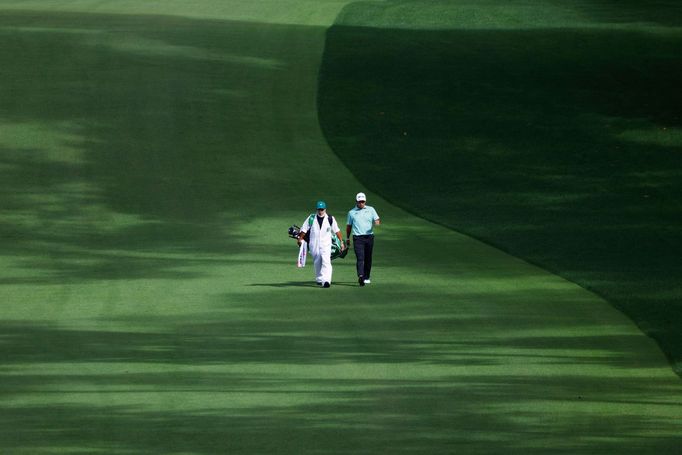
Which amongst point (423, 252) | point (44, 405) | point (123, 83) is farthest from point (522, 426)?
point (123, 83)

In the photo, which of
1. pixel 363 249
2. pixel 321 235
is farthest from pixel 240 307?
pixel 363 249

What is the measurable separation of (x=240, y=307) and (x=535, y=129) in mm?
19937

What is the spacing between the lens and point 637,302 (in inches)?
973

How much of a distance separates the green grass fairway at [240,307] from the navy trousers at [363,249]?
436 millimetres

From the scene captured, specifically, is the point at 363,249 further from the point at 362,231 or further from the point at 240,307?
the point at 240,307

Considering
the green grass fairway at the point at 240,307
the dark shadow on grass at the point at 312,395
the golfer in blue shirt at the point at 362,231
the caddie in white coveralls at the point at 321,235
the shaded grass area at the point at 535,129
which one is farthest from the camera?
the shaded grass area at the point at 535,129

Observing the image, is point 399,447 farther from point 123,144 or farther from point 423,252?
point 123,144

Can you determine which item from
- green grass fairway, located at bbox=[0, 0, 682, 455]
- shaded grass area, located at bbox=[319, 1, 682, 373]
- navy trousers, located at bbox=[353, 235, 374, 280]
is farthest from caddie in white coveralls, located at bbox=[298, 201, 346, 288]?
shaded grass area, located at bbox=[319, 1, 682, 373]

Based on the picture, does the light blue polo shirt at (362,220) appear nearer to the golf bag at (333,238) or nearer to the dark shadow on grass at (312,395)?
the golf bag at (333,238)

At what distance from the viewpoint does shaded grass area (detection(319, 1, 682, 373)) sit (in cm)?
3025

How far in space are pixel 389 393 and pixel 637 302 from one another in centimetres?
811

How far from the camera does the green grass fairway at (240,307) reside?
16.5m

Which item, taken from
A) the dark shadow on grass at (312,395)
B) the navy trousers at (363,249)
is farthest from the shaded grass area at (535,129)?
the navy trousers at (363,249)

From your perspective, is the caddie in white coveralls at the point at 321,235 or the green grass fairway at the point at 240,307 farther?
the caddie in white coveralls at the point at 321,235
